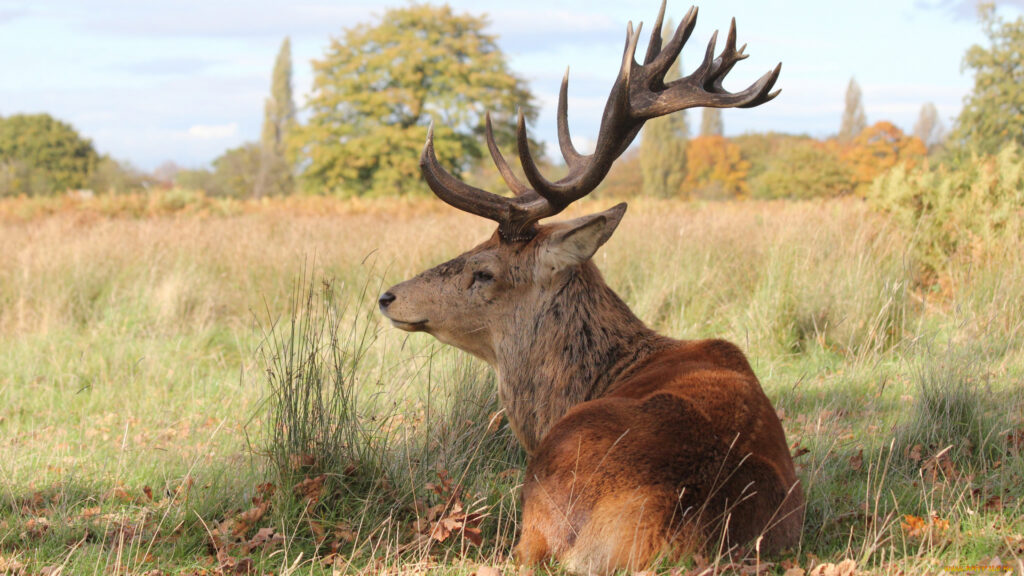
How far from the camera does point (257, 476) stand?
4.45 meters

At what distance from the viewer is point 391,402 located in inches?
228

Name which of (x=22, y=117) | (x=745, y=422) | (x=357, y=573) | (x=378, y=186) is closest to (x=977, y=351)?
(x=745, y=422)

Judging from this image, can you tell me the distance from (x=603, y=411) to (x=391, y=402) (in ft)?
8.80

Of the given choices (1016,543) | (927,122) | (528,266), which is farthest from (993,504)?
(927,122)

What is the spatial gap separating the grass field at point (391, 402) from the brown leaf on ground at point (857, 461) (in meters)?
0.03

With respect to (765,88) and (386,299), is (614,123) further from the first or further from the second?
(386,299)

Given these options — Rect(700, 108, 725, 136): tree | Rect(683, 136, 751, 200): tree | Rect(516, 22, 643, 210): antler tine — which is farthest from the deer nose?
Rect(700, 108, 725, 136): tree

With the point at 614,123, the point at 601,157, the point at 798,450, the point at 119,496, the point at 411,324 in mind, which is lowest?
the point at 798,450

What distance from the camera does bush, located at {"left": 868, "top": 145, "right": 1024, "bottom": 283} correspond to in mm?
9633

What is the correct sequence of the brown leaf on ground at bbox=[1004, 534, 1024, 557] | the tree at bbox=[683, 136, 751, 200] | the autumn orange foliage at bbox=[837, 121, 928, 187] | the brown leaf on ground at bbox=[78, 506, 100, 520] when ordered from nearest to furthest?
the brown leaf on ground at bbox=[1004, 534, 1024, 557], the brown leaf on ground at bbox=[78, 506, 100, 520], the autumn orange foliage at bbox=[837, 121, 928, 187], the tree at bbox=[683, 136, 751, 200]

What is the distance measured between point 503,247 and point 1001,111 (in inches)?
1312

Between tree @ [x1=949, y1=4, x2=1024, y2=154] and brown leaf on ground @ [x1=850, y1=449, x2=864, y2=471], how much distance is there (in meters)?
30.1

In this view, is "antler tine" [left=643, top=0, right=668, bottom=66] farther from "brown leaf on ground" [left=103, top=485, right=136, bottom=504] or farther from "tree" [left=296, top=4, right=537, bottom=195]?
"tree" [left=296, top=4, right=537, bottom=195]

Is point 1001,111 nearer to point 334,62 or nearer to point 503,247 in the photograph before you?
point 334,62
